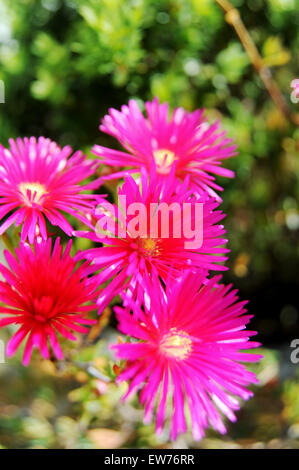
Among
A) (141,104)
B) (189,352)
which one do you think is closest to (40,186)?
(189,352)

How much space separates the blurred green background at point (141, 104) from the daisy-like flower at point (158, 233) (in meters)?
0.28

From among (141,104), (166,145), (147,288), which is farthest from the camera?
(141,104)

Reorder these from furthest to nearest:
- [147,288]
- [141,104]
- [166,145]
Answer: [141,104], [166,145], [147,288]

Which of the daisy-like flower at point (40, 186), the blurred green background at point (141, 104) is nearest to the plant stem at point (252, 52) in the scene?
the blurred green background at point (141, 104)

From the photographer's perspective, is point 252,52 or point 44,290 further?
point 252,52

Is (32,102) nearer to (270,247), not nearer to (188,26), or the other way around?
(188,26)

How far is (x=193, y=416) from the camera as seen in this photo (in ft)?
1.07

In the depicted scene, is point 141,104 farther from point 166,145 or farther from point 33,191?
point 33,191

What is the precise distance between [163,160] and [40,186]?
126 millimetres

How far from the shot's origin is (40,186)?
0.41 meters

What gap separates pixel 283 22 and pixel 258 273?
0.51m

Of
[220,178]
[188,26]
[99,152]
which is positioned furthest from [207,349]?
[188,26]

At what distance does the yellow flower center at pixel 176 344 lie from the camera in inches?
13.8
